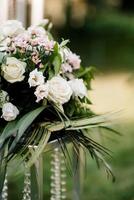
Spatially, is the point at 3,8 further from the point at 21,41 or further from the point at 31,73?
the point at 31,73

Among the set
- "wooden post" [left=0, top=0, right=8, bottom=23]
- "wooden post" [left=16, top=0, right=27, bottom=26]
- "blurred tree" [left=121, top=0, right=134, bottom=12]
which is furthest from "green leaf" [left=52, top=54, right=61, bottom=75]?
"blurred tree" [left=121, top=0, right=134, bottom=12]

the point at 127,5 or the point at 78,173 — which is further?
the point at 127,5

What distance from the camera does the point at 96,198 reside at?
366 cm

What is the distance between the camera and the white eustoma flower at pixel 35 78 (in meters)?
1.88

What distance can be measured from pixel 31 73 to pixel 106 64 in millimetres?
7402

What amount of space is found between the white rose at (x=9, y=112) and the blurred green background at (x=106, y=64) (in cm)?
157

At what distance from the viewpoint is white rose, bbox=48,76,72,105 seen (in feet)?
6.23

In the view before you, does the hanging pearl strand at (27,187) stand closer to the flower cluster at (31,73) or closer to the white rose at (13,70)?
the flower cluster at (31,73)

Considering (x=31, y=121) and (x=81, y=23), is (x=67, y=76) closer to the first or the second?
(x=31, y=121)

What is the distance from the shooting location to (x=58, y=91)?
190 cm

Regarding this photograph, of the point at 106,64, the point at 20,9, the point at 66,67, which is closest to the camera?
the point at 66,67

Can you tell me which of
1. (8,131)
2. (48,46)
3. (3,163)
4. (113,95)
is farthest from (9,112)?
(113,95)

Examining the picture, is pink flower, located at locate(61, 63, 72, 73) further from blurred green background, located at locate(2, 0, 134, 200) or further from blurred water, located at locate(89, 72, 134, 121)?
blurred water, located at locate(89, 72, 134, 121)

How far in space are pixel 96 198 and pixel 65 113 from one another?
1773 mm
